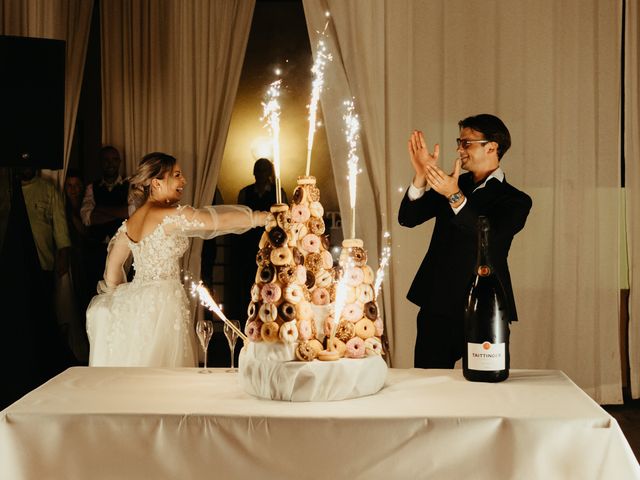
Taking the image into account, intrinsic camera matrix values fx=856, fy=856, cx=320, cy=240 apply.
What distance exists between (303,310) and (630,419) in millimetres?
3419

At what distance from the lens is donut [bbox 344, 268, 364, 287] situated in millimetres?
2094

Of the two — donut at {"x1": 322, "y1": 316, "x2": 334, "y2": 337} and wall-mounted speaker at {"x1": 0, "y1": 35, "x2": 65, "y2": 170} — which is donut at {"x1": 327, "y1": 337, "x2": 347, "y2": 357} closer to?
donut at {"x1": 322, "y1": 316, "x2": 334, "y2": 337}

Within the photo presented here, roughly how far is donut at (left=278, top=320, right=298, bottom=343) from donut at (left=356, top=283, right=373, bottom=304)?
Answer: 188 mm

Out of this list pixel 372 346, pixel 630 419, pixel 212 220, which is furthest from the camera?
pixel 630 419

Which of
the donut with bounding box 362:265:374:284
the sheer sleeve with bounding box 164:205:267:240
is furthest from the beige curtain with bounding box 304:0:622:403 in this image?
the donut with bounding box 362:265:374:284

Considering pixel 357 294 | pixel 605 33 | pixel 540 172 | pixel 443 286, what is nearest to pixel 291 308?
pixel 357 294

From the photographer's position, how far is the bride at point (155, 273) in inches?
161

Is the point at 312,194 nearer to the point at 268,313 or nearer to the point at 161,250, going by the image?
the point at 268,313

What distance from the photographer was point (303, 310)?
2031mm

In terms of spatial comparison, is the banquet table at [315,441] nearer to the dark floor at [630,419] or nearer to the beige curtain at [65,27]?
the dark floor at [630,419]

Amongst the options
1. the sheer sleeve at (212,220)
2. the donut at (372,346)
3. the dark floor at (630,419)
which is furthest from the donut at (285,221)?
the dark floor at (630,419)

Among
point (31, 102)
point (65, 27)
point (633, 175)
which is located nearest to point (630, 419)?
point (633, 175)

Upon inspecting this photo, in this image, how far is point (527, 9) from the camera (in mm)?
5199

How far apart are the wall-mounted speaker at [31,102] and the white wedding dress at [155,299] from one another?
2.81 feet
